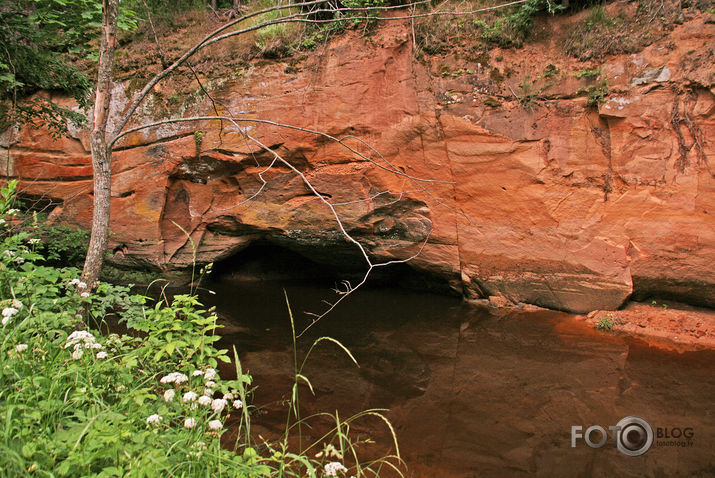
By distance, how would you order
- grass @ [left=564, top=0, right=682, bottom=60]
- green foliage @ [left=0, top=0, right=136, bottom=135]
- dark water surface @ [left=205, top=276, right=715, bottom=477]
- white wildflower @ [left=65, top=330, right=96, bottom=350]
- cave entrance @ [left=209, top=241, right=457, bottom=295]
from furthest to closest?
cave entrance @ [left=209, top=241, right=457, bottom=295] < grass @ [left=564, top=0, right=682, bottom=60] < green foliage @ [left=0, top=0, right=136, bottom=135] < dark water surface @ [left=205, top=276, right=715, bottom=477] < white wildflower @ [left=65, top=330, right=96, bottom=350]

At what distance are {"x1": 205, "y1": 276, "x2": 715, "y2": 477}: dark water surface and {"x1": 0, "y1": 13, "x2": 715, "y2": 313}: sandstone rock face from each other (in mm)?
960

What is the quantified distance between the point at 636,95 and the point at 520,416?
441cm

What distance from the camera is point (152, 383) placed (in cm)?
246

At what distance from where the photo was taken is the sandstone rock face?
5602 mm

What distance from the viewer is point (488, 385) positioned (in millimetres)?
4457

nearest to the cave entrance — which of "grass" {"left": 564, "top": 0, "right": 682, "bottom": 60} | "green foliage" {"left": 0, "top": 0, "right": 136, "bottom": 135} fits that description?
"green foliage" {"left": 0, "top": 0, "right": 136, "bottom": 135}

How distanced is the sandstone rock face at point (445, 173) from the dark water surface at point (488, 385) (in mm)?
960

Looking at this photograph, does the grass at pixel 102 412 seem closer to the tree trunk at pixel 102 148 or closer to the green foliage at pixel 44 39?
the tree trunk at pixel 102 148

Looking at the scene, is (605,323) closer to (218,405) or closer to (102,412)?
(218,405)

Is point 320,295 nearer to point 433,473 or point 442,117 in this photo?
point 442,117

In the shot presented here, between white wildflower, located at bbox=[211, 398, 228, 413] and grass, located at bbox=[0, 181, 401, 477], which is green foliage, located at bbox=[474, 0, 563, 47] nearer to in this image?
grass, located at bbox=[0, 181, 401, 477]

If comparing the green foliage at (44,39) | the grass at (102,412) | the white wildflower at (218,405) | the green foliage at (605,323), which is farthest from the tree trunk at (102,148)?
the green foliage at (605,323)

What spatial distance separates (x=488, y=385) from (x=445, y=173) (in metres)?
3.21

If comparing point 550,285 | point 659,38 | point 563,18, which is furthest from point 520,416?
point 563,18
